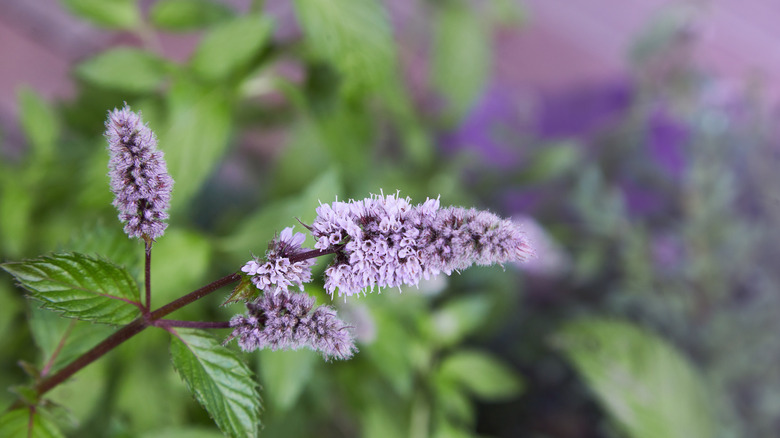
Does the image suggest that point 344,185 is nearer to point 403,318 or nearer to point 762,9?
point 403,318

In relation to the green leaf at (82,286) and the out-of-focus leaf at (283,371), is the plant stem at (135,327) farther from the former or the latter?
the out-of-focus leaf at (283,371)

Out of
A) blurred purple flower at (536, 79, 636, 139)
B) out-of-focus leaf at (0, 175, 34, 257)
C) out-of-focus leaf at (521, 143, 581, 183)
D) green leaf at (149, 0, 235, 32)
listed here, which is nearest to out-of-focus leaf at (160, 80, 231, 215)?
green leaf at (149, 0, 235, 32)

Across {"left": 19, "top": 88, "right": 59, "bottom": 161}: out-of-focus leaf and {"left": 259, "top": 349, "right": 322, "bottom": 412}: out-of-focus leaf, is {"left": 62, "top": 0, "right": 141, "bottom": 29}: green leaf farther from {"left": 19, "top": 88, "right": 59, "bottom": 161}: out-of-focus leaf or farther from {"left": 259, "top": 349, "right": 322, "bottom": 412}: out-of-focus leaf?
{"left": 259, "top": 349, "right": 322, "bottom": 412}: out-of-focus leaf

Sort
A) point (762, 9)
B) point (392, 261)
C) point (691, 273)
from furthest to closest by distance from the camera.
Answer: point (762, 9) < point (691, 273) < point (392, 261)

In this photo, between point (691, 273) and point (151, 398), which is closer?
point (151, 398)

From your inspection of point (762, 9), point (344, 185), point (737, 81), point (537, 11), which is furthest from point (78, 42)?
point (762, 9)

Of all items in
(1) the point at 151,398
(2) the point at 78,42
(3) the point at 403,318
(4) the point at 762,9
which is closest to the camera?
(1) the point at 151,398

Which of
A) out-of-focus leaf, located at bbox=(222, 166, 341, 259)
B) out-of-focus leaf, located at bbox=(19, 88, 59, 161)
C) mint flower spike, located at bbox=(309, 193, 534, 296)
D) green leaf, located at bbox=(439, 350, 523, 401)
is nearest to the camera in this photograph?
mint flower spike, located at bbox=(309, 193, 534, 296)

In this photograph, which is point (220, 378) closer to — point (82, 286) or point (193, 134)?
point (82, 286)
